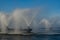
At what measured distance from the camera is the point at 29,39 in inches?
594

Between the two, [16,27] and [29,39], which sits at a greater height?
[16,27]

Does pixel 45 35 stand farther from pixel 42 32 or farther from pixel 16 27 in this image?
pixel 16 27

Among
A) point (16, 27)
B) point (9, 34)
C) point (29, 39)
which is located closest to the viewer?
point (29, 39)

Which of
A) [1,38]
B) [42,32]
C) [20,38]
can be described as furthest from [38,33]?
[1,38]

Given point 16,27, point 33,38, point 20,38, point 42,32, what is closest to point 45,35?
point 42,32

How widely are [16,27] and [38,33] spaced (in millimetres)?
3464

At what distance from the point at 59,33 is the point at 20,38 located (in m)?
4.28

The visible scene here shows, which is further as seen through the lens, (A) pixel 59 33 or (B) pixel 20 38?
(A) pixel 59 33

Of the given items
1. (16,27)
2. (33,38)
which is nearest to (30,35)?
(33,38)

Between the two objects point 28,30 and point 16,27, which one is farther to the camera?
point 16,27

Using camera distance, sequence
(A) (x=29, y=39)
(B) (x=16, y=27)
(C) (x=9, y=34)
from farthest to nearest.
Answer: (B) (x=16, y=27)
(C) (x=9, y=34)
(A) (x=29, y=39)

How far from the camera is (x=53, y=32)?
17016 mm

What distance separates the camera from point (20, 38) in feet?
49.8

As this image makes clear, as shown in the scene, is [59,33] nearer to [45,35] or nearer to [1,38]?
[45,35]
